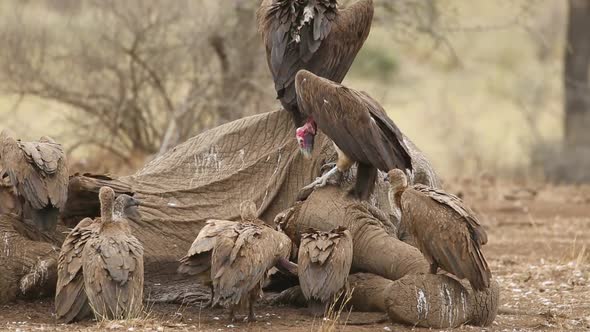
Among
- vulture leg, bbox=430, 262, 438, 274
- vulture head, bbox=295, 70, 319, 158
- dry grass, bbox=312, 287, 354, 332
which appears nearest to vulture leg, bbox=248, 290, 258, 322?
dry grass, bbox=312, 287, 354, 332

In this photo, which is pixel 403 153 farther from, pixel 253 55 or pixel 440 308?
pixel 253 55

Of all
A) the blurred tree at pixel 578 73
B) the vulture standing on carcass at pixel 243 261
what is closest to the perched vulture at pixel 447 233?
the vulture standing on carcass at pixel 243 261

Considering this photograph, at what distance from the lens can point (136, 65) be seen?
15.5m

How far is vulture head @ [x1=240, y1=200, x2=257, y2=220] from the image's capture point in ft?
24.2

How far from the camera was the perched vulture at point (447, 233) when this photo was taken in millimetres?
6895

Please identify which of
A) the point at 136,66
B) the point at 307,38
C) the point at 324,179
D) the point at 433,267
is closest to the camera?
the point at 433,267

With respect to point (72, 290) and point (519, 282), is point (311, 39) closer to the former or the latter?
point (72, 290)

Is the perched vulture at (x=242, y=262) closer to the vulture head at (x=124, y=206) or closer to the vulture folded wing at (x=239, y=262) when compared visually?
the vulture folded wing at (x=239, y=262)

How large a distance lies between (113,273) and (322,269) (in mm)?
1182

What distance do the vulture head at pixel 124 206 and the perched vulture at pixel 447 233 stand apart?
75.0 inches

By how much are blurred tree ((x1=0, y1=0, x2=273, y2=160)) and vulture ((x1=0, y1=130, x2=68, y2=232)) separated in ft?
24.4

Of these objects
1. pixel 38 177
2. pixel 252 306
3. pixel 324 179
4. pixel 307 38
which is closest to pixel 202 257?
pixel 252 306

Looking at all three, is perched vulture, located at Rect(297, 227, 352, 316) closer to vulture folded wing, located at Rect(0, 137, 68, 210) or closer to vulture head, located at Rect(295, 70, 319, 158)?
vulture head, located at Rect(295, 70, 319, 158)

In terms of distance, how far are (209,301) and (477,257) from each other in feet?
5.95
